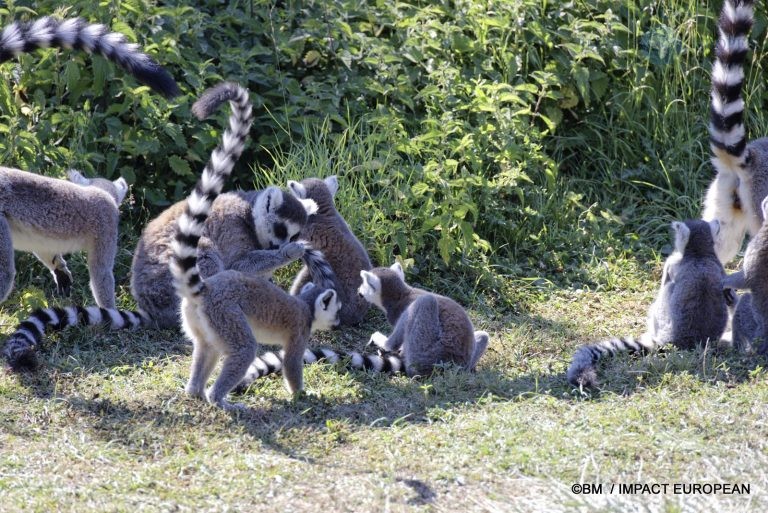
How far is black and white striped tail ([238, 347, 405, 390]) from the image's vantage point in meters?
6.31

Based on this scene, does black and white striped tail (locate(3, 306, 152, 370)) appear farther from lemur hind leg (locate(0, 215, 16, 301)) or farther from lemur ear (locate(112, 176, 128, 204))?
lemur ear (locate(112, 176, 128, 204))

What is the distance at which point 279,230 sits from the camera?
7324 mm

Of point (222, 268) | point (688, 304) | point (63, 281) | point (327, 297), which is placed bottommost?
point (63, 281)

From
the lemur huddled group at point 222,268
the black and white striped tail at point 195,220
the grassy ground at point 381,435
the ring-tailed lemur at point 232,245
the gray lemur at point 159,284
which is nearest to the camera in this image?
the grassy ground at point 381,435

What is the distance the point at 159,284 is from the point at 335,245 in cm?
125

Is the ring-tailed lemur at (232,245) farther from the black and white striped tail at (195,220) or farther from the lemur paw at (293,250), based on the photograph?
the black and white striped tail at (195,220)

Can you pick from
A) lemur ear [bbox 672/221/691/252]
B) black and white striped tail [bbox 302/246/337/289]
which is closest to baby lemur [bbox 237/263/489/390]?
black and white striped tail [bbox 302/246/337/289]

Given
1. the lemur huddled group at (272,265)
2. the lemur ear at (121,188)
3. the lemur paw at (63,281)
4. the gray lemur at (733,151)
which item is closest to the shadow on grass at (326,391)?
the lemur huddled group at (272,265)

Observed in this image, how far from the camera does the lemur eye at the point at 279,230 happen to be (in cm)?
730

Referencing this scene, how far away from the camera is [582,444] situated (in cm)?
519

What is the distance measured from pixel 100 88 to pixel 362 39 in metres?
2.17

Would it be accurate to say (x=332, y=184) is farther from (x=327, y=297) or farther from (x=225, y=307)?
(x=225, y=307)

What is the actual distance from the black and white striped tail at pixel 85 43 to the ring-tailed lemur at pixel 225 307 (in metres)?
0.83

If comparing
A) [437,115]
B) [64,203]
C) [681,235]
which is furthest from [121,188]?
[681,235]
